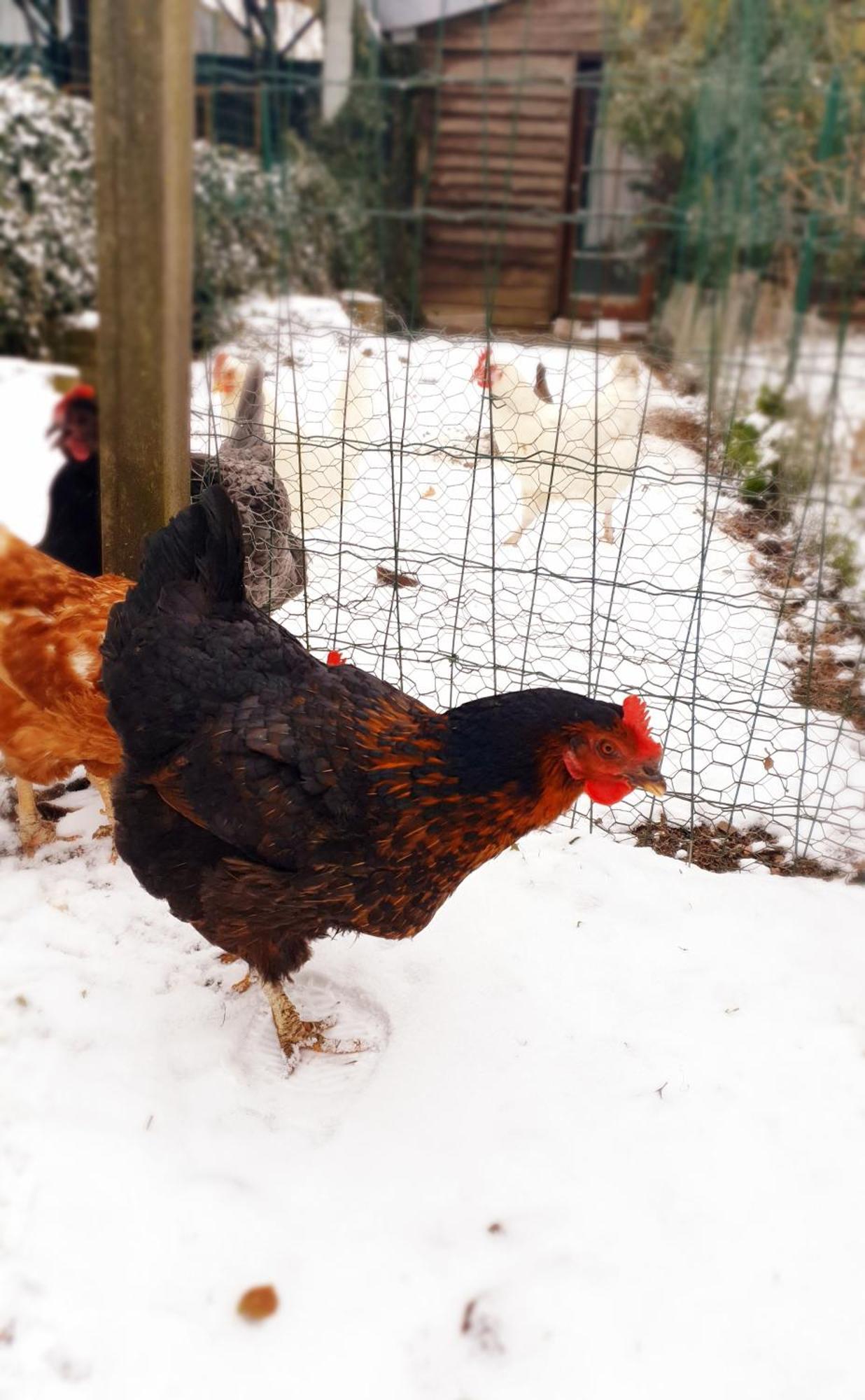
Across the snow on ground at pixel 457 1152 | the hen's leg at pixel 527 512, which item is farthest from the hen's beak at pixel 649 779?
the hen's leg at pixel 527 512

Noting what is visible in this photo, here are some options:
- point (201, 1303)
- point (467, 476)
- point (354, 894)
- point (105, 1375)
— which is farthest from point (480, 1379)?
point (467, 476)

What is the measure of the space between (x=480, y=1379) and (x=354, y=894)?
30.9 inches

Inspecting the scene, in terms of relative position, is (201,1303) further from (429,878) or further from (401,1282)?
(429,878)

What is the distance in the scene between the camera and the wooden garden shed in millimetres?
4320

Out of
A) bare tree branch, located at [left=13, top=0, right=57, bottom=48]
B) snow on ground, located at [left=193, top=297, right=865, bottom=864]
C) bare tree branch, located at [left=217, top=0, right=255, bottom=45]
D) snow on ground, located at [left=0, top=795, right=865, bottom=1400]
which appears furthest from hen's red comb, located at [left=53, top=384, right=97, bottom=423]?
bare tree branch, located at [left=13, top=0, right=57, bottom=48]

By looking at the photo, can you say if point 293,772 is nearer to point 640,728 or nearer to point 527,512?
point 640,728

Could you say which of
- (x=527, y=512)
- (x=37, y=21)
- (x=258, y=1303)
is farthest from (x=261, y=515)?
(x=37, y=21)

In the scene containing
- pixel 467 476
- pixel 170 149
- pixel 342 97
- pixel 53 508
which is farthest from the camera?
pixel 467 476

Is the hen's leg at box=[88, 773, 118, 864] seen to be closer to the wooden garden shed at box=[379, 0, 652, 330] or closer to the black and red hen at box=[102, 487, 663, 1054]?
the black and red hen at box=[102, 487, 663, 1054]

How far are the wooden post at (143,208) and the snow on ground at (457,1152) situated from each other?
1.24m

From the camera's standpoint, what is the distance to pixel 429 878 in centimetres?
181

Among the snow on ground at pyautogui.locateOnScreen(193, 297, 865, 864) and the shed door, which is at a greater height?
the shed door

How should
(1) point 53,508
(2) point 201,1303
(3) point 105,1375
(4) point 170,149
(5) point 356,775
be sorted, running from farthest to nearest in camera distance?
(1) point 53,508
(4) point 170,149
(5) point 356,775
(2) point 201,1303
(3) point 105,1375

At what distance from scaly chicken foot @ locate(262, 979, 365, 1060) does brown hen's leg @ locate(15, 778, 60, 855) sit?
92cm
